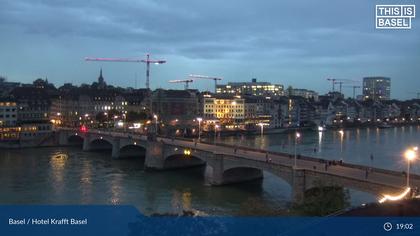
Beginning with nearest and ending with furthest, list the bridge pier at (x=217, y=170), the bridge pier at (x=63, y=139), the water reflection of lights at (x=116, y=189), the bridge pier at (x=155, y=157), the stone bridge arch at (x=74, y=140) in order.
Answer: the water reflection of lights at (x=116, y=189), the bridge pier at (x=217, y=170), the bridge pier at (x=155, y=157), the bridge pier at (x=63, y=139), the stone bridge arch at (x=74, y=140)

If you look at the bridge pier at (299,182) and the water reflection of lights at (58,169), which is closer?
the bridge pier at (299,182)

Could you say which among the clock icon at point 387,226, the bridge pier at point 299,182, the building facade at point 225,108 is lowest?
the bridge pier at point 299,182

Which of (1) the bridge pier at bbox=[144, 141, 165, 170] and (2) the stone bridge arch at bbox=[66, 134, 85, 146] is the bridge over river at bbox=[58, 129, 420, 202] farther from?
(2) the stone bridge arch at bbox=[66, 134, 85, 146]

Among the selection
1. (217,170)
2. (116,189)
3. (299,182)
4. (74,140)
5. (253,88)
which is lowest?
(116,189)

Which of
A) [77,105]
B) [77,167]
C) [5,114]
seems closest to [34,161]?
[77,167]

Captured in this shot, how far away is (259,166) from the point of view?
22.6 metres

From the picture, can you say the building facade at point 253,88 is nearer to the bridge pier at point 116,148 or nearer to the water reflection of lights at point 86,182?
the bridge pier at point 116,148

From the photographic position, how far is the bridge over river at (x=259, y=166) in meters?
17.6

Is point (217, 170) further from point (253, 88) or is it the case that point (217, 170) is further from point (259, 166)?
point (253, 88)

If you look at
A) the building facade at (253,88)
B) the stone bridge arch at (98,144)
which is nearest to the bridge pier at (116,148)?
the stone bridge arch at (98,144)

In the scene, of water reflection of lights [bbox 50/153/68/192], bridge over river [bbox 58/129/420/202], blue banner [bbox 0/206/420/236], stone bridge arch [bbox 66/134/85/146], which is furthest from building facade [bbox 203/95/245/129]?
blue banner [bbox 0/206/420/236]

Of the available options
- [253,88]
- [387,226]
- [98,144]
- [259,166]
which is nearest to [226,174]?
[259,166]

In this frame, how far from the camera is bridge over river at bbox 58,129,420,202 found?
17.6 meters

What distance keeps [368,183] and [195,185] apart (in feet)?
35.2
